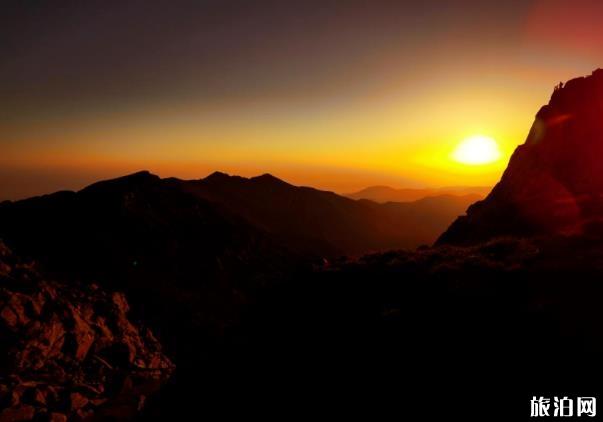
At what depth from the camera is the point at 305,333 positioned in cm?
1648

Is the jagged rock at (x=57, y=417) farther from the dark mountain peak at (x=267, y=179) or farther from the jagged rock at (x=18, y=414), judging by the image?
the dark mountain peak at (x=267, y=179)

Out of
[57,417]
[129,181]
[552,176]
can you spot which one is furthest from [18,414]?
[129,181]

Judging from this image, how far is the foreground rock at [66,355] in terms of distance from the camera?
25.3m

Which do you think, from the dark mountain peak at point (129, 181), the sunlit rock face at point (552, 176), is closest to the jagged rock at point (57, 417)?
the sunlit rock face at point (552, 176)

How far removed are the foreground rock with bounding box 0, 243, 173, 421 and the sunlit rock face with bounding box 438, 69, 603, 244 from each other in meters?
30.2

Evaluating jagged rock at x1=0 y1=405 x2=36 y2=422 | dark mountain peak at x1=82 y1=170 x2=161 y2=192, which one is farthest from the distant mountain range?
jagged rock at x1=0 y1=405 x2=36 y2=422

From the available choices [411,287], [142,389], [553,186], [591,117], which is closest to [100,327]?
[142,389]

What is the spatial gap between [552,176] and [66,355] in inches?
1887

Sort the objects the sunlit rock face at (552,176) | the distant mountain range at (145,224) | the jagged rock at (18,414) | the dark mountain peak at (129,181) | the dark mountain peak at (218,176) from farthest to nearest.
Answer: the dark mountain peak at (218,176) < the dark mountain peak at (129,181) < the distant mountain range at (145,224) < the sunlit rock face at (552,176) < the jagged rock at (18,414)

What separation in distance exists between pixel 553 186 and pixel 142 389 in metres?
41.9

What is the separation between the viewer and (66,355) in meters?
31.4

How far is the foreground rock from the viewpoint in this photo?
25328mm

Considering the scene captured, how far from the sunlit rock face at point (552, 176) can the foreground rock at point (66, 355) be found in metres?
30.2

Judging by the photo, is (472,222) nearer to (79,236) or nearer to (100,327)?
(100,327)
